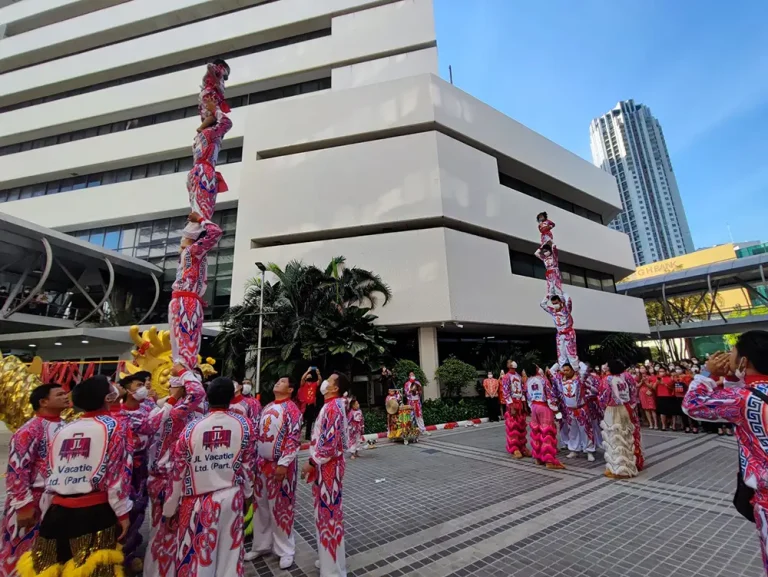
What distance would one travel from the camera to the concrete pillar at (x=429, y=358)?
546 inches

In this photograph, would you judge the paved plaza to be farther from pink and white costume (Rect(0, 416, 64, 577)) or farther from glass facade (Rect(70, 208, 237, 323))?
glass facade (Rect(70, 208, 237, 323))

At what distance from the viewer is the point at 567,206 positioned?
22531mm

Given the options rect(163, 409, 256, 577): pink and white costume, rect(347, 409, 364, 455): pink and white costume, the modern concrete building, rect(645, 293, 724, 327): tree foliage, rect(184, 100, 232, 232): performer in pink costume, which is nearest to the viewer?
rect(163, 409, 256, 577): pink and white costume

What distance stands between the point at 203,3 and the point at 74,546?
31168 mm

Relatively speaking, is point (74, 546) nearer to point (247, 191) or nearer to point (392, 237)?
A: point (392, 237)

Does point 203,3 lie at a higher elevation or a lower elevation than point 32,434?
higher

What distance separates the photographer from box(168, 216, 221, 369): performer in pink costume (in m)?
3.25

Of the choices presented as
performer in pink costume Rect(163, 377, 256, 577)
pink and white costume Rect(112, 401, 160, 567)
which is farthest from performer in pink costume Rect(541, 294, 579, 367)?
pink and white costume Rect(112, 401, 160, 567)

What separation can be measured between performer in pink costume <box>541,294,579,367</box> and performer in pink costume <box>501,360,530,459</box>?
981mm

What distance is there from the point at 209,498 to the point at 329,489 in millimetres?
1064

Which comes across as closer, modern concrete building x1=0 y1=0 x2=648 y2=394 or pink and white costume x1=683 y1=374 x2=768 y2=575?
pink and white costume x1=683 y1=374 x2=768 y2=575

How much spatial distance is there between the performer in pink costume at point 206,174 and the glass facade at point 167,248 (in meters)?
15.1

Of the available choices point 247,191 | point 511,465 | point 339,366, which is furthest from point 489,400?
point 247,191

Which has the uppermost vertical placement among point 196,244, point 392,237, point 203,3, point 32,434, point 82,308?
point 203,3
